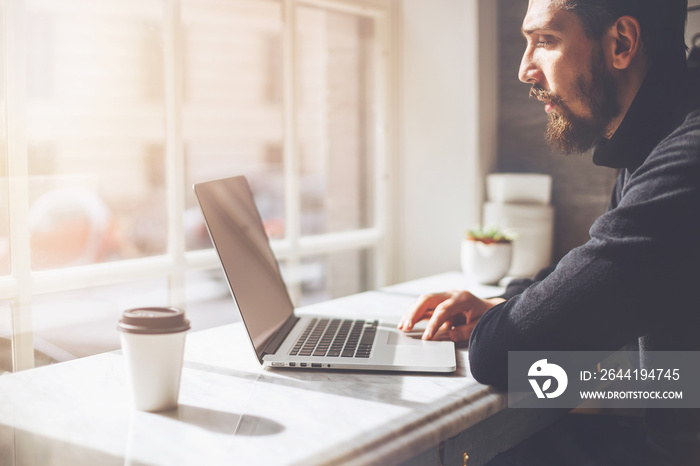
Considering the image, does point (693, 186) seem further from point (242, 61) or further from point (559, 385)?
point (242, 61)

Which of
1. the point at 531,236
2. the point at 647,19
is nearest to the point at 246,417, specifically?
the point at 647,19

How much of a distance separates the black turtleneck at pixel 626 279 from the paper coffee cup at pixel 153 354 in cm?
46

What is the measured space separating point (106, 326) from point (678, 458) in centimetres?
163

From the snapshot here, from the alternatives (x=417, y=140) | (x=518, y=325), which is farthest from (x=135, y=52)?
(x=518, y=325)

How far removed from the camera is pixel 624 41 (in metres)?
1.11

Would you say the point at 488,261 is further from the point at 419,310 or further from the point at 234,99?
the point at 234,99

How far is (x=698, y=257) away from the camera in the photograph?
35.8 inches

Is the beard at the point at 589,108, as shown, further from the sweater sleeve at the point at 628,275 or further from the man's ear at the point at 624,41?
the sweater sleeve at the point at 628,275

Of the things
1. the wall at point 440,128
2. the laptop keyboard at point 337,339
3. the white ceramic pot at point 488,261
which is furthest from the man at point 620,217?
the wall at point 440,128

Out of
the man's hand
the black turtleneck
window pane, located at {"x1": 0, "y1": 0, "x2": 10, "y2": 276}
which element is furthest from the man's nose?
window pane, located at {"x1": 0, "y1": 0, "x2": 10, "y2": 276}

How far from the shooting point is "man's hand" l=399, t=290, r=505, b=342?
118 centimetres

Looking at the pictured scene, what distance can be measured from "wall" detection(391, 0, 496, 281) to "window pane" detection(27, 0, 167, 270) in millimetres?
1163

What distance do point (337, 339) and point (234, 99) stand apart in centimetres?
154

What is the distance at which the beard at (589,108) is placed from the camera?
1157 millimetres
